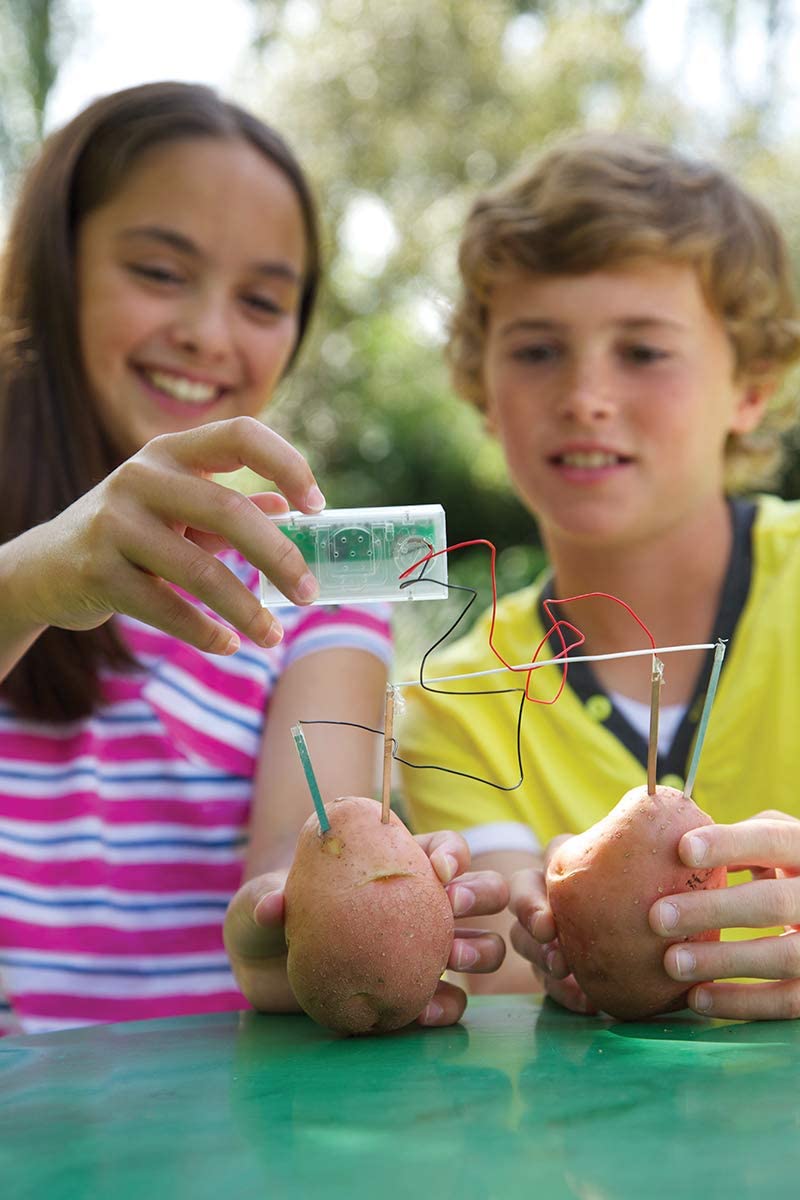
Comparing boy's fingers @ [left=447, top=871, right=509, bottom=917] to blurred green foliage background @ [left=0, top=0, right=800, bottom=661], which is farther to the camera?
blurred green foliage background @ [left=0, top=0, right=800, bottom=661]

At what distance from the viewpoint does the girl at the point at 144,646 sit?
58.2 inches

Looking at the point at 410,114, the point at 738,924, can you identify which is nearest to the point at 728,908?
the point at 738,924

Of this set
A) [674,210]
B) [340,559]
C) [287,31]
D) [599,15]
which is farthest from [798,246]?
[340,559]

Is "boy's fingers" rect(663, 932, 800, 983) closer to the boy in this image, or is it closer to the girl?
the girl

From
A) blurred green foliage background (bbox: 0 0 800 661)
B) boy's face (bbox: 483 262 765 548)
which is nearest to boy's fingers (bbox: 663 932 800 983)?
boy's face (bbox: 483 262 765 548)

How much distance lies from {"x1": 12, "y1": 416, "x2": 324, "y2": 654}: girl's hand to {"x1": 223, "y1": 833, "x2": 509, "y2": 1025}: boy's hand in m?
0.23

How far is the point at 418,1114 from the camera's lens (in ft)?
2.26

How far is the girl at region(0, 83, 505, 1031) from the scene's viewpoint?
4.85 feet

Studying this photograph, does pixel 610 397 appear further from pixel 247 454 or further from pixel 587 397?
pixel 247 454

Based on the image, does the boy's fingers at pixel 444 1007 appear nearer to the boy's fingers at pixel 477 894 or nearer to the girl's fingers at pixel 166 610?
the boy's fingers at pixel 477 894

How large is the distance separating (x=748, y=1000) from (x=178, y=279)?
1.30 m

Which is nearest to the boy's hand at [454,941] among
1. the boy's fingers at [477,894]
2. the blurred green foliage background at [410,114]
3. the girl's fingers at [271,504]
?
the boy's fingers at [477,894]

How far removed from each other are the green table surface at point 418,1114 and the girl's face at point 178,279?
1.05 m

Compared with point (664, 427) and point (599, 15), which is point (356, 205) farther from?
point (664, 427)
